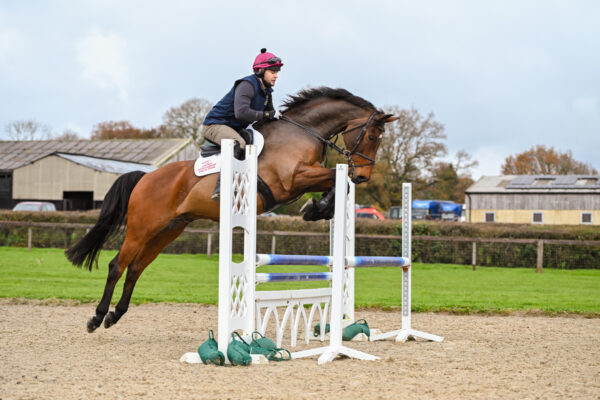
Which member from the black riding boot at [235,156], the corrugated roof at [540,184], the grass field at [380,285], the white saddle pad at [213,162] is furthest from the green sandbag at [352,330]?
the corrugated roof at [540,184]

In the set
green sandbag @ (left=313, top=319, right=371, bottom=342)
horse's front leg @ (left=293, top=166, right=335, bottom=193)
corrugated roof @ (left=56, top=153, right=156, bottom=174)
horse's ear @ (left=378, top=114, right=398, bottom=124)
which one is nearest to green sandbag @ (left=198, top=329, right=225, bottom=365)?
horse's front leg @ (left=293, top=166, right=335, bottom=193)

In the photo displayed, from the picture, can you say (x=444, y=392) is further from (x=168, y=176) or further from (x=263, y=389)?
(x=168, y=176)

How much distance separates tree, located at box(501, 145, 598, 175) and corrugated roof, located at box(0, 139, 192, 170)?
3173 centimetres

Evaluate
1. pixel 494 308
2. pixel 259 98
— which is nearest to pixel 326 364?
pixel 259 98

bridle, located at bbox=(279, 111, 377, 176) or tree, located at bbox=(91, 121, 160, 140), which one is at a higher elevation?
tree, located at bbox=(91, 121, 160, 140)

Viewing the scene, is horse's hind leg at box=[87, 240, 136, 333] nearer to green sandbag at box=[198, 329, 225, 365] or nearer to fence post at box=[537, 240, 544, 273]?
→ green sandbag at box=[198, 329, 225, 365]

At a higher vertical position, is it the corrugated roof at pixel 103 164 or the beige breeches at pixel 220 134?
the corrugated roof at pixel 103 164

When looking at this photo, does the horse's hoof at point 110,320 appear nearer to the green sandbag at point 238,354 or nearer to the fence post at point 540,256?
the green sandbag at point 238,354

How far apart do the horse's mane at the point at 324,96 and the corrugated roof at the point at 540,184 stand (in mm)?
30950

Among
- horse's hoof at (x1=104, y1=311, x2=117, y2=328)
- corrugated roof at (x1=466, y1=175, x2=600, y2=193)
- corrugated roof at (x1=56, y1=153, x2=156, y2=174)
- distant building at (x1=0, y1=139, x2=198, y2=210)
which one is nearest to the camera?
horse's hoof at (x1=104, y1=311, x2=117, y2=328)

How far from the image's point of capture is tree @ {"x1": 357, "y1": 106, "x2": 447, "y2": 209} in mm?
35312

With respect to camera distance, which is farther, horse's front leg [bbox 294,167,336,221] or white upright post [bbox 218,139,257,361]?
horse's front leg [bbox 294,167,336,221]

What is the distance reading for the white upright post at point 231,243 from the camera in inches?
182

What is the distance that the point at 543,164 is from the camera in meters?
56.2
